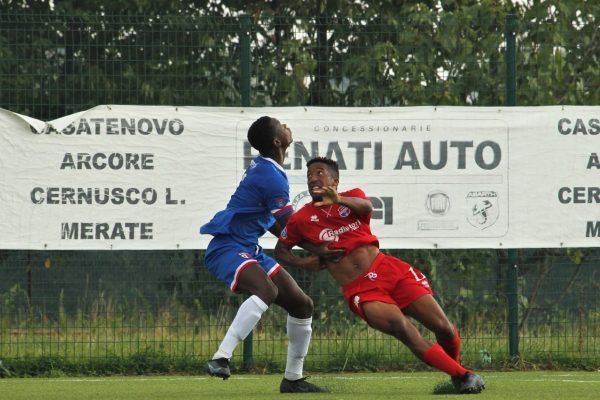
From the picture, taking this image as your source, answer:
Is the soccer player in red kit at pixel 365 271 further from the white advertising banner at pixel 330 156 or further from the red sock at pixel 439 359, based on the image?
the white advertising banner at pixel 330 156

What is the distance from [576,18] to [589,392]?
5.52 m

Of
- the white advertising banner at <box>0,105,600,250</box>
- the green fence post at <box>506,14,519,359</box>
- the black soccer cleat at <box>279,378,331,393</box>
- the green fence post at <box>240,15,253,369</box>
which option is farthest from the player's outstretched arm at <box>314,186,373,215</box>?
the green fence post at <box>506,14,519,359</box>

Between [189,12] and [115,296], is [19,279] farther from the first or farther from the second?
[189,12]

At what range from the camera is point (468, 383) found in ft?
27.2

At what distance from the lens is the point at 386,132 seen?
11.9 metres

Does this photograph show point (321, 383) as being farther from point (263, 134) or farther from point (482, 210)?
point (482, 210)

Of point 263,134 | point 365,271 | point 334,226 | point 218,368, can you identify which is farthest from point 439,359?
point 263,134

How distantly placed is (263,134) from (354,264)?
1.18 m

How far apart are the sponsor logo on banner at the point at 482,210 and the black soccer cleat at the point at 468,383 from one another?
3662 mm

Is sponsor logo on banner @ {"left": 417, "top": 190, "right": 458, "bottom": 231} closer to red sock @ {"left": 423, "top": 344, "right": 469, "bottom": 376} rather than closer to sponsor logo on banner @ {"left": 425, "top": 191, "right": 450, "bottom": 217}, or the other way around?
sponsor logo on banner @ {"left": 425, "top": 191, "right": 450, "bottom": 217}

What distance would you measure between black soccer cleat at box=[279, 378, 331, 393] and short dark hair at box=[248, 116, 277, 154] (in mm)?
1638

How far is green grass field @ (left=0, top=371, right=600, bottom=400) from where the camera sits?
8.80 meters

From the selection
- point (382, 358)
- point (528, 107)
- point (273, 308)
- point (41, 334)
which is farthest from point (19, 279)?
point (528, 107)

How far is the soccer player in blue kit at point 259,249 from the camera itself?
877 cm
